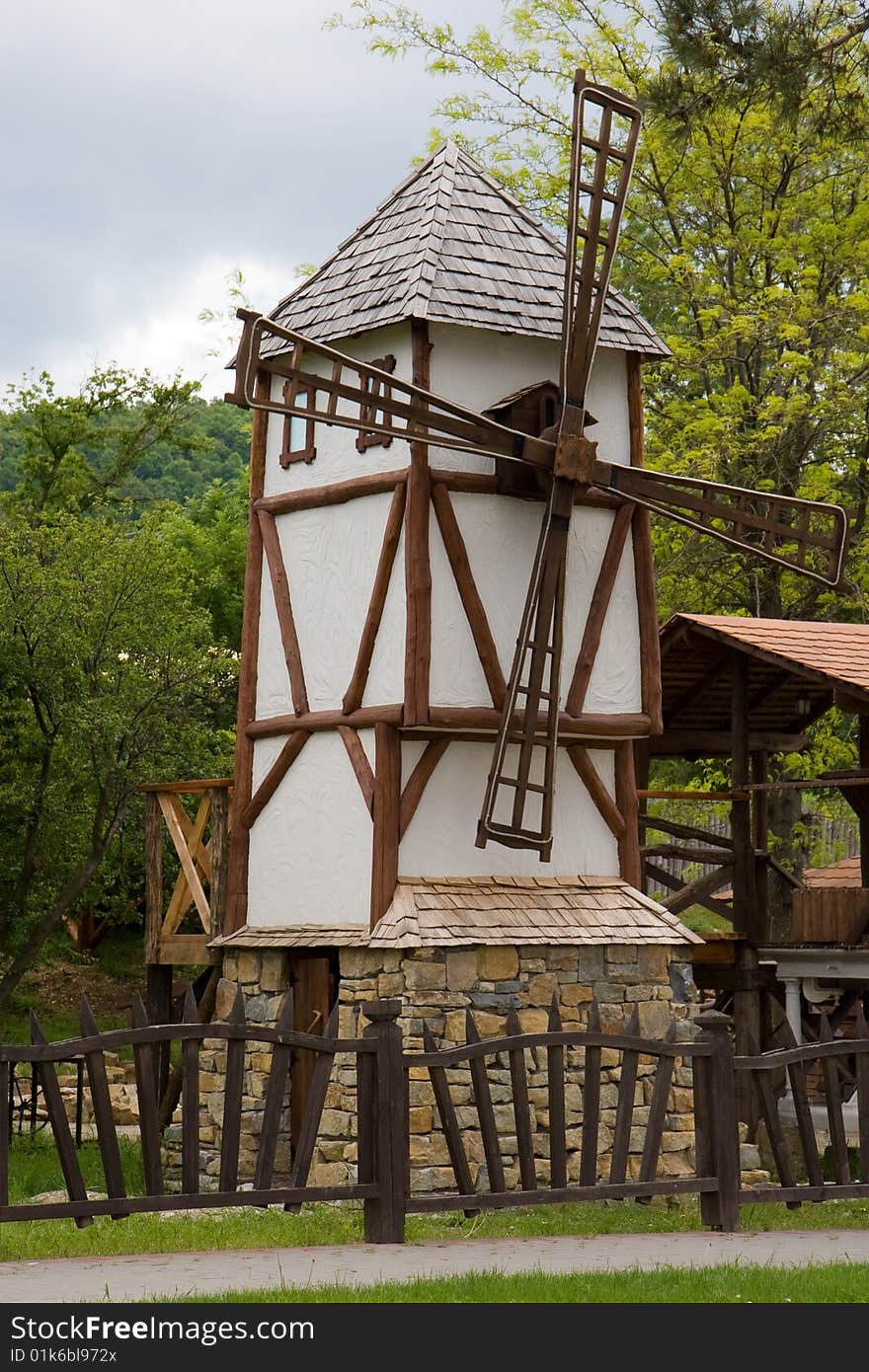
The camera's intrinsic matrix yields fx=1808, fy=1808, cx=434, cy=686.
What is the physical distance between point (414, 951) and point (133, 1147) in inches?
240

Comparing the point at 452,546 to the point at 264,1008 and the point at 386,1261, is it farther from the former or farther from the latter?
the point at 386,1261

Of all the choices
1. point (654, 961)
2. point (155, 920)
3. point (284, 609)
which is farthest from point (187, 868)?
point (654, 961)

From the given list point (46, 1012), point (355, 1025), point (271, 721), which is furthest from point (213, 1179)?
point (46, 1012)

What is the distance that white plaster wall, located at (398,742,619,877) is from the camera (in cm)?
1537

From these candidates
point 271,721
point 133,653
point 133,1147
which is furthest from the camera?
point 133,653

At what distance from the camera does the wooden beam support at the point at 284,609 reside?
16.4m

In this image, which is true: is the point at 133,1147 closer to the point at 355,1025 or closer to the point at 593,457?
the point at 355,1025

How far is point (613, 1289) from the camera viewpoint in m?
7.99

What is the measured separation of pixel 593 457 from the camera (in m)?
15.6

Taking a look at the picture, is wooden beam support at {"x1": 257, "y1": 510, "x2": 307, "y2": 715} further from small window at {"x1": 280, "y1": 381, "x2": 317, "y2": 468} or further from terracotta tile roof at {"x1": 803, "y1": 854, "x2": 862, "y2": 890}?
terracotta tile roof at {"x1": 803, "y1": 854, "x2": 862, "y2": 890}

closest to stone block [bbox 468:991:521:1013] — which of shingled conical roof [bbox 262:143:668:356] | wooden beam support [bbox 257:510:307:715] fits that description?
wooden beam support [bbox 257:510:307:715]

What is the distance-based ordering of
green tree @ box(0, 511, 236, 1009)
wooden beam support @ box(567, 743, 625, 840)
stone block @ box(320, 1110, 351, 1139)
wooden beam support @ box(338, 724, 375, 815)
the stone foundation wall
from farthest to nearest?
green tree @ box(0, 511, 236, 1009) < wooden beam support @ box(567, 743, 625, 840) < wooden beam support @ box(338, 724, 375, 815) < stone block @ box(320, 1110, 351, 1139) < the stone foundation wall

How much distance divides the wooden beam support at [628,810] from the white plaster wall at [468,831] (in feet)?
1.37

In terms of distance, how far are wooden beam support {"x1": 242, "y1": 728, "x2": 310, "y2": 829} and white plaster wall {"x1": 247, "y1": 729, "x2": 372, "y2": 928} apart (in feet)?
0.17
